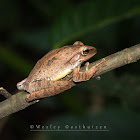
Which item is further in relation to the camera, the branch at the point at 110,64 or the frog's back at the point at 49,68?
the frog's back at the point at 49,68

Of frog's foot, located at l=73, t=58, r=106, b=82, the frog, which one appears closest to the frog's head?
the frog

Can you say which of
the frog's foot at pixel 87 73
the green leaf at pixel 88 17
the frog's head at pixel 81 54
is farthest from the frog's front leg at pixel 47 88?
the green leaf at pixel 88 17

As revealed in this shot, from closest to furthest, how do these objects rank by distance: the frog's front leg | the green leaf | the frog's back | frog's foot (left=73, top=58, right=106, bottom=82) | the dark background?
frog's foot (left=73, top=58, right=106, bottom=82)
the frog's front leg
the frog's back
the green leaf
the dark background

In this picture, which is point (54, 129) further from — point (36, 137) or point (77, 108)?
point (36, 137)

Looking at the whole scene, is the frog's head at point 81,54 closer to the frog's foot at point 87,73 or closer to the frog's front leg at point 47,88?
the frog's foot at point 87,73

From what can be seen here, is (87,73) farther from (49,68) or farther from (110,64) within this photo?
Result: (49,68)

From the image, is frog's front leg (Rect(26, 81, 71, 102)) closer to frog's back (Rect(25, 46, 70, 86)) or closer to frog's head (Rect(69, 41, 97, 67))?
frog's back (Rect(25, 46, 70, 86))

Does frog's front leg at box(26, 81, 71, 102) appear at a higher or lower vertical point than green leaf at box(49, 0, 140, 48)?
lower

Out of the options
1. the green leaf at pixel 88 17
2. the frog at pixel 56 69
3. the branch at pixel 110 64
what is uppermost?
the green leaf at pixel 88 17

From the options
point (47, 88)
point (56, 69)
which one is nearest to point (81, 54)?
point (56, 69)
